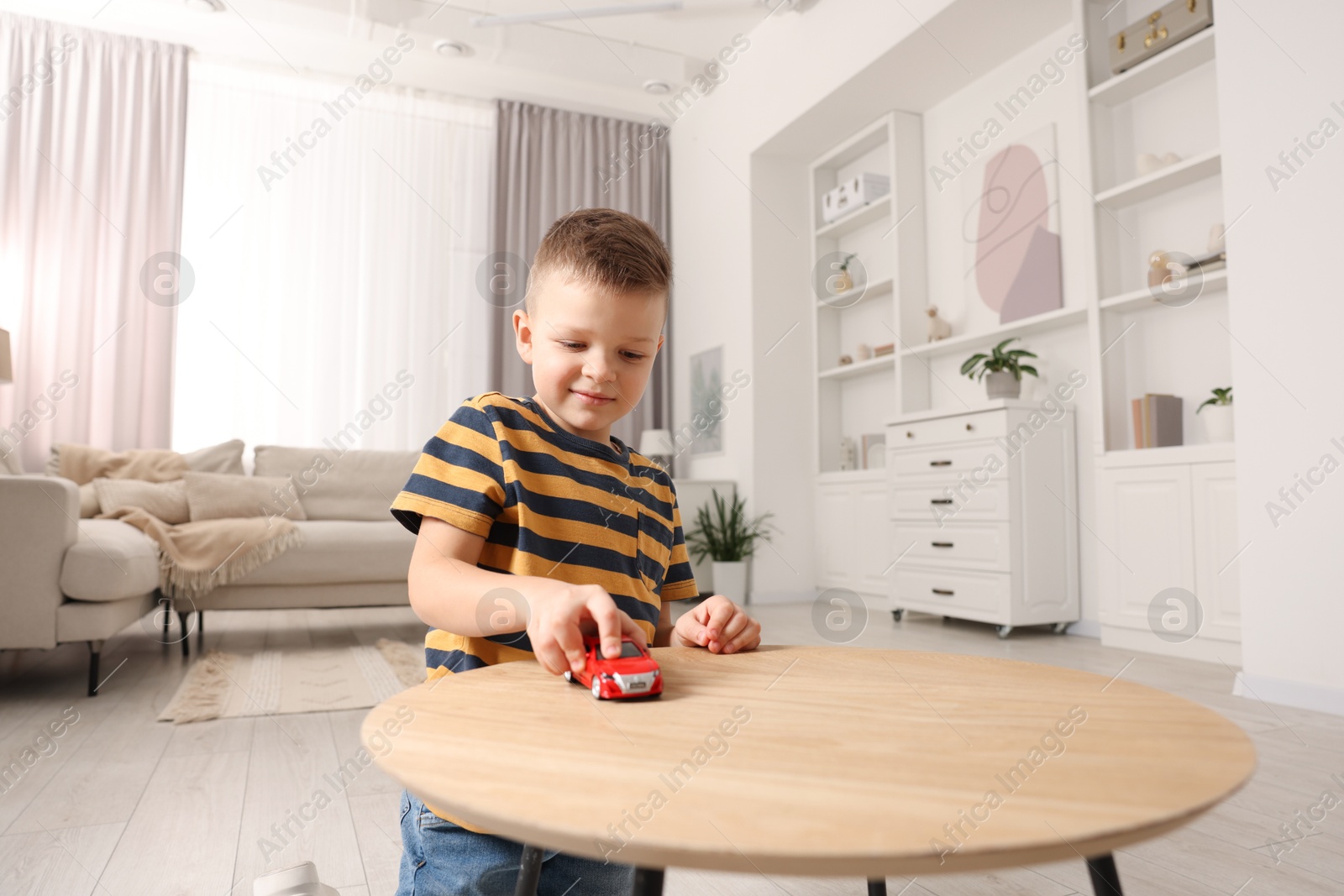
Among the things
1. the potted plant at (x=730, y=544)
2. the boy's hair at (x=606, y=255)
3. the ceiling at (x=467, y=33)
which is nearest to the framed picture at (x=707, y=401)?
the potted plant at (x=730, y=544)

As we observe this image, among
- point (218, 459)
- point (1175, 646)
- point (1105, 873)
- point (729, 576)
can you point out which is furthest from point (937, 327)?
point (1105, 873)

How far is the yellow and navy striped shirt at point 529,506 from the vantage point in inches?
28.0

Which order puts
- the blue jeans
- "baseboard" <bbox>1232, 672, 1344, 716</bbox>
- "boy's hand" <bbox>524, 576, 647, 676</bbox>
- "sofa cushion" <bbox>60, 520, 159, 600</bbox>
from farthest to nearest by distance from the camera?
"sofa cushion" <bbox>60, 520, 159, 600</bbox> < "baseboard" <bbox>1232, 672, 1344, 716</bbox> < the blue jeans < "boy's hand" <bbox>524, 576, 647, 676</bbox>

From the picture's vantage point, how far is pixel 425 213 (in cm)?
552

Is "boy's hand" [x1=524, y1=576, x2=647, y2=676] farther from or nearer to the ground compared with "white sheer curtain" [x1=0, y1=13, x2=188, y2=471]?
nearer to the ground

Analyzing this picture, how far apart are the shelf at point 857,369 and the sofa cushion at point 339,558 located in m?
2.54

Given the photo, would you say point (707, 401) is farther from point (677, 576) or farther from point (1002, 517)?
point (677, 576)

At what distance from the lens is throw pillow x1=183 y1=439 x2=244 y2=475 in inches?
158

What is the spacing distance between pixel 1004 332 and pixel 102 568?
3.51 meters

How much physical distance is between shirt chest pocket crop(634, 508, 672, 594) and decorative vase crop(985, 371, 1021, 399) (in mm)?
3017

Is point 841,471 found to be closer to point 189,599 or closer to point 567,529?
point 189,599

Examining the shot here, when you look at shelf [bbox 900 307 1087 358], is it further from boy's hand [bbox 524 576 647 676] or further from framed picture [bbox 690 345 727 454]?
boy's hand [bbox 524 576 647 676]

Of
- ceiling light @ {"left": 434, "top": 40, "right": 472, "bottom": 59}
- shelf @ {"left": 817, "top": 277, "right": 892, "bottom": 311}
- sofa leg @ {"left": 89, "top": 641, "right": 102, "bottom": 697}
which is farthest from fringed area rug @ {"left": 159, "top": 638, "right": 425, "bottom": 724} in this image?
ceiling light @ {"left": 434, "top": 40, "right": 472, "bottom": 59}

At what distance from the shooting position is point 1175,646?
285 cm
